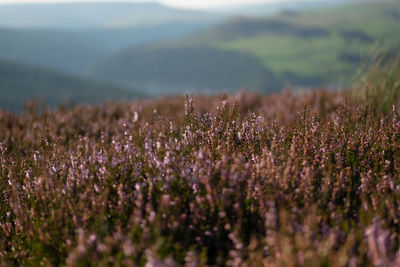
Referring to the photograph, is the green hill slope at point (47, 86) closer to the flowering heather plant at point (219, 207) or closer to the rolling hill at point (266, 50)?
the rolling hill at point (266, 50)

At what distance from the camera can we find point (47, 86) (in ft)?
297

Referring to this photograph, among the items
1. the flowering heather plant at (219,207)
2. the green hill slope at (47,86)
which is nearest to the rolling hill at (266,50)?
the green hill slope at (47,86)

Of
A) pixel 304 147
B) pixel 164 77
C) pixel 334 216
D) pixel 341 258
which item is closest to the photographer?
pixel 341 258

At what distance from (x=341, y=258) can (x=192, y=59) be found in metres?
135

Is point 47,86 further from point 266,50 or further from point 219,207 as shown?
point 219,207

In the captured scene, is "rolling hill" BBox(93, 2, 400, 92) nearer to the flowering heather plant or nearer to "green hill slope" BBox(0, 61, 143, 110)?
"green hill slope" BBox(0, 61, 143, 110)

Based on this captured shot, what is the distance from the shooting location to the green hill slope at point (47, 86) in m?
81.3

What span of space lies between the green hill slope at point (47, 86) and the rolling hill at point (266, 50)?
2915cm

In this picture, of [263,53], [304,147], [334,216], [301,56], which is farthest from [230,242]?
[263,53]

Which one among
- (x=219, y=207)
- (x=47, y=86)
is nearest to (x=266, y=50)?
(x=47, y=86)

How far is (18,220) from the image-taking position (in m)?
2.35

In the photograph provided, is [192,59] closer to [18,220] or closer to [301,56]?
[301,56]

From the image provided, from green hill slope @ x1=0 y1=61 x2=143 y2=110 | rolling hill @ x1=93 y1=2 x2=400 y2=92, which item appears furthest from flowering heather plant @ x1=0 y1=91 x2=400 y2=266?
rolling hill @ x1=93 y1=2 x2=400 y2=92

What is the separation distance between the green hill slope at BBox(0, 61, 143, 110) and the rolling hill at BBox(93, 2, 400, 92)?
29146 millimetres
